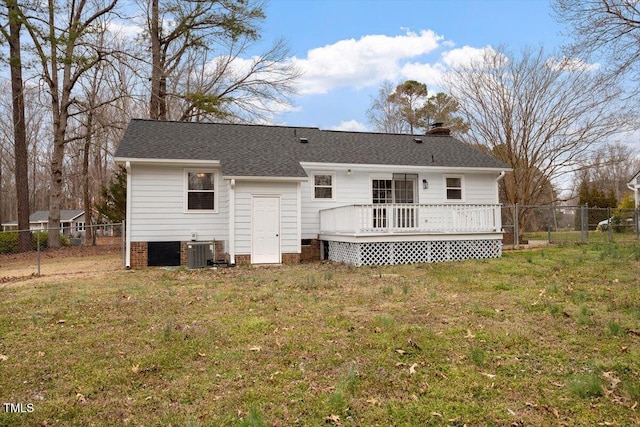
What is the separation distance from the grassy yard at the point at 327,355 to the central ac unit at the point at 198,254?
3.96m

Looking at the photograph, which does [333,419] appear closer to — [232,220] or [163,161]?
[232,220]

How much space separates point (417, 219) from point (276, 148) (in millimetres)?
5562

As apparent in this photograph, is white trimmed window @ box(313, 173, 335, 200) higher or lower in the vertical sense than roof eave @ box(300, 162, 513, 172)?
lower

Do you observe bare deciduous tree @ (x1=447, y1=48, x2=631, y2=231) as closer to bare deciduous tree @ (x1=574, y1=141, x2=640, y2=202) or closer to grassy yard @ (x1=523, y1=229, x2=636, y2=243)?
grassy yard @ (x1=523, y1=229, x2=636, y2=243)

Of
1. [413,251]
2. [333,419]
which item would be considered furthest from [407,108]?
[333,419]

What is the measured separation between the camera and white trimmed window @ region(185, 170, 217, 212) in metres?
13.3

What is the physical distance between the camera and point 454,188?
52.5ft

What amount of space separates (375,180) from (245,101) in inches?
466

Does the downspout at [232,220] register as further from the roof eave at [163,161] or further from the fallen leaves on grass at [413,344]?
the fallen leaves on grass at [413,344]

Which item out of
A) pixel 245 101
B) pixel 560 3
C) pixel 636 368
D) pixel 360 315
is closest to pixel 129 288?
pixel 360 315

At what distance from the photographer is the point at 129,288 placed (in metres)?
8.70

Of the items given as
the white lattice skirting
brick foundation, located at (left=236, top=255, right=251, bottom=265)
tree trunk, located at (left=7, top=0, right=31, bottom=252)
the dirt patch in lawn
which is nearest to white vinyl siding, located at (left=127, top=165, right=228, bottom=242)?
brick foundation, located at (left=236, top=255, right=251, bottom=265)

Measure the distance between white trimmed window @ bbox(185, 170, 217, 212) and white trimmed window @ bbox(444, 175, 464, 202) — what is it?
8.39 meters

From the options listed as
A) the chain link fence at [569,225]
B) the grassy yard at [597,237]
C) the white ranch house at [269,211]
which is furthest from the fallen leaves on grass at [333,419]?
the grassy yard at [597,237]
